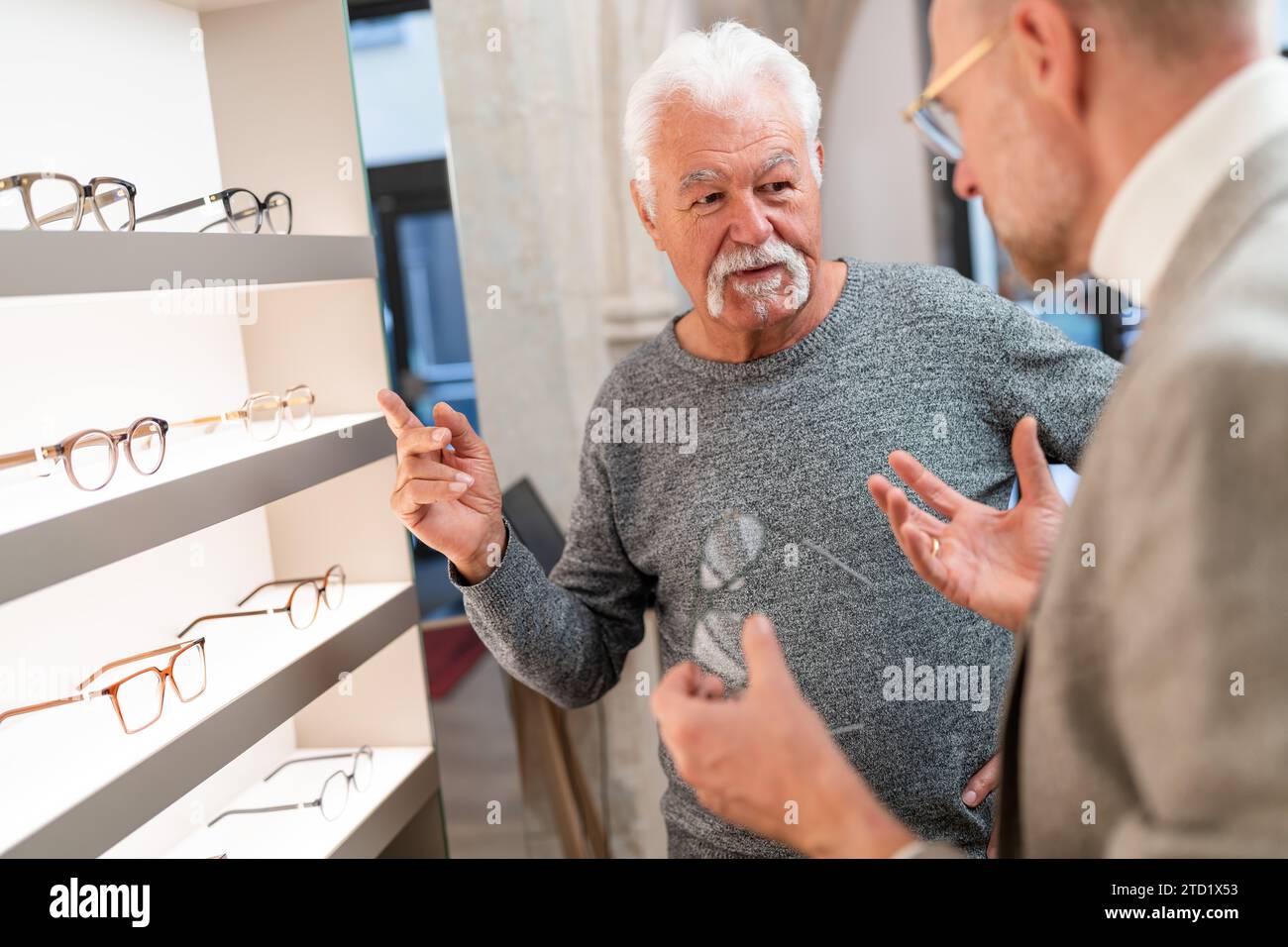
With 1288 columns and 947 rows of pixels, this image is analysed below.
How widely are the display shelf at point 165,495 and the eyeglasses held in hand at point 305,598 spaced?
0.22 meters

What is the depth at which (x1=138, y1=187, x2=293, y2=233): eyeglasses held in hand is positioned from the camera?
143 centimetres

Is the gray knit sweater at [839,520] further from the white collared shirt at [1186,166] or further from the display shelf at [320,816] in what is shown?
the white collared shirt at [1186,166]

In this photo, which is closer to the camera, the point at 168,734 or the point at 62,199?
the point at 168,734

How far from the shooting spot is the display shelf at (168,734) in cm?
102

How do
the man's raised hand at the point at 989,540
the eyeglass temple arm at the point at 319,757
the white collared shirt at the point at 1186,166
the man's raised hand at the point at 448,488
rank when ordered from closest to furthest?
the white collared shirt at the point at 1186,166 < the man's raised hand at the point at 989,540 < the man's raised hand at the point at 448,488 < the eyeglass temple arm at the point at 319,757

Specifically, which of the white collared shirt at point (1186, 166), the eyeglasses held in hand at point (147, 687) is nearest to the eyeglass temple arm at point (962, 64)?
the white collared shirt at point (1186, 166)

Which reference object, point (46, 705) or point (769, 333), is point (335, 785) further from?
point (769, 333)

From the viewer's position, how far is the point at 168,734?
3.90 ft

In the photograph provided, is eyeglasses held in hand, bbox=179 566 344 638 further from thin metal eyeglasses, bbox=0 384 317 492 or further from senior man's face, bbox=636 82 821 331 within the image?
senior man's face, bbox=636 82 821 331

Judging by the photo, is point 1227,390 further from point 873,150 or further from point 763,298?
point 873,150

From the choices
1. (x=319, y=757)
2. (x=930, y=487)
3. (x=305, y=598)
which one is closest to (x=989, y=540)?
(x=930, y=487)

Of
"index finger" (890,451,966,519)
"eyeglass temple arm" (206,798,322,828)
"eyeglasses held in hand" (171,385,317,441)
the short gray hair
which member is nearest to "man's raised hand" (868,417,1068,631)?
"index finger" (890,451,966,519)

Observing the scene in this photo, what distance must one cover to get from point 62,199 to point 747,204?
2.94 feet
